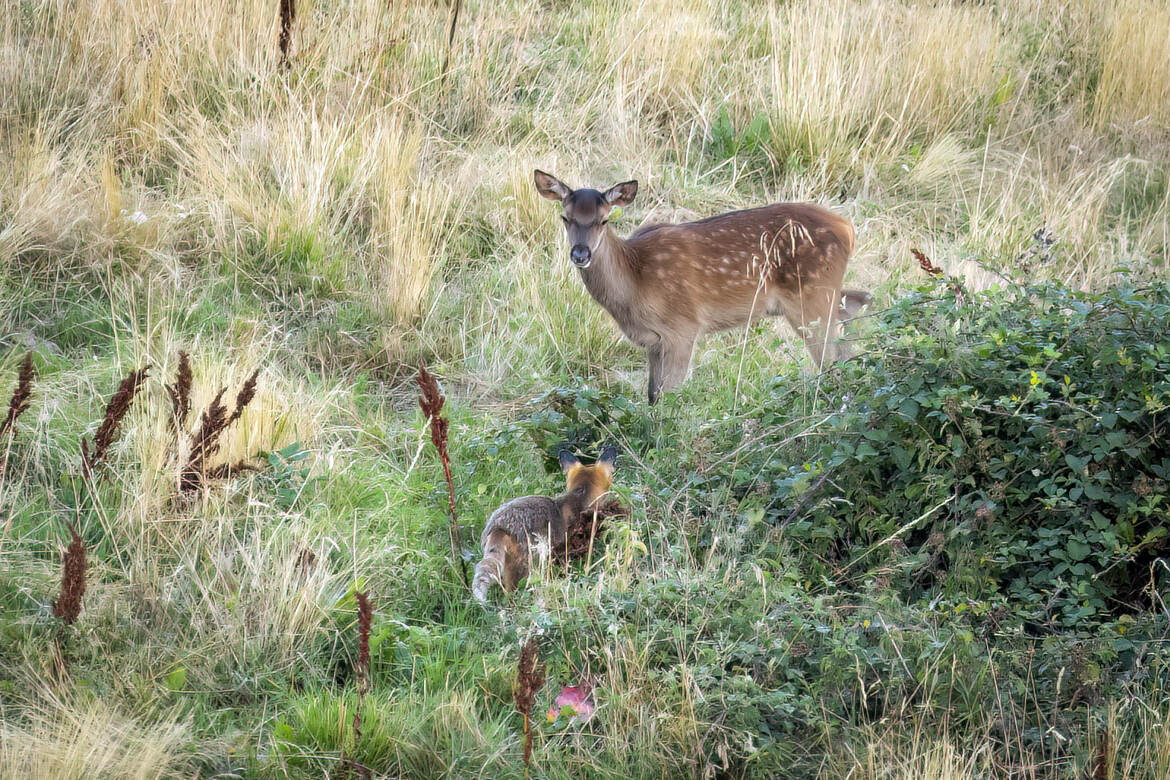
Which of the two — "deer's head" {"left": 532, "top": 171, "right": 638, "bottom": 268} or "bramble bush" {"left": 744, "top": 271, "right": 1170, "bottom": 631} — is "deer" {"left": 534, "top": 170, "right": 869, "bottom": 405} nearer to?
"deer's head" {"left": 532, "top": 171, "right": 638, "bottom": 268}

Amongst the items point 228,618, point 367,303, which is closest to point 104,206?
point 367,303

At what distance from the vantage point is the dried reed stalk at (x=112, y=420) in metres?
4.11

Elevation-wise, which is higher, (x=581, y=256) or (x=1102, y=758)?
(x=1102, y=758)

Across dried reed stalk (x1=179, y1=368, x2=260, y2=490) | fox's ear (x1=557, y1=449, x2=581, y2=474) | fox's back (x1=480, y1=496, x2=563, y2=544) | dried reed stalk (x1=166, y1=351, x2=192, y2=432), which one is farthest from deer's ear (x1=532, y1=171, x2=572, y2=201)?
dried reed stalk (x1=166, y1=351, x2=192, y2=432)

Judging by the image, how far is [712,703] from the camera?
135 inches

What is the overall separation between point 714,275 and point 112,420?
139 inches

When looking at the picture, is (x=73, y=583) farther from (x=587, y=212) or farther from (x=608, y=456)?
(x=587, y=212)

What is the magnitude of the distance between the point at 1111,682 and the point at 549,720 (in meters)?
1.61

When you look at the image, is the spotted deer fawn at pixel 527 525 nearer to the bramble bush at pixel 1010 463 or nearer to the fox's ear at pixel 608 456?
the fox's ear at pixel 608 456

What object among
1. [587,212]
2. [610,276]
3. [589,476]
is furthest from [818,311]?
[589,476]

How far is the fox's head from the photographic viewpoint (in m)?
4.64

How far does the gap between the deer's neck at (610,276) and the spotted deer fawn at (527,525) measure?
1.89m

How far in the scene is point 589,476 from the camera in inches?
186

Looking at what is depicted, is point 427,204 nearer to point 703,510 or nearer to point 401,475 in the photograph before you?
point 401,475
